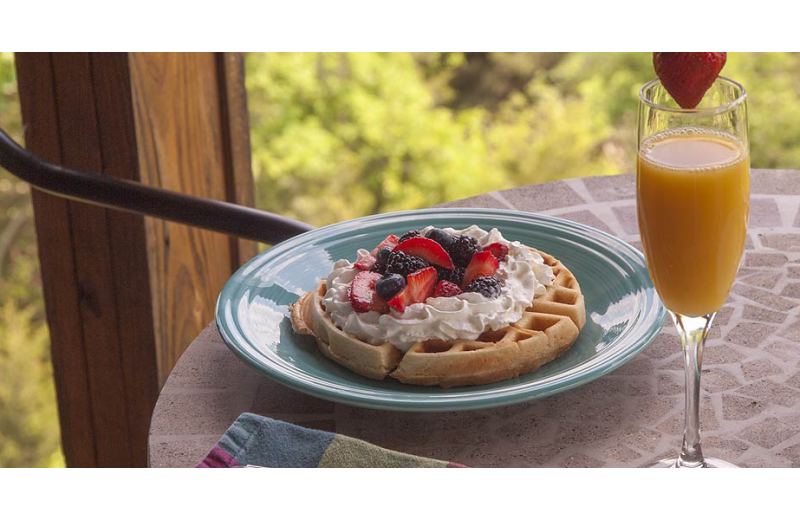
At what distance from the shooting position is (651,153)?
121 cm

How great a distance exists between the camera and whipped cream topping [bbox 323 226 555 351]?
4.69 ft

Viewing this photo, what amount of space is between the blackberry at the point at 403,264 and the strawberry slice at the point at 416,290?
0.02m

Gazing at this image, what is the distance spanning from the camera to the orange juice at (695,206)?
1182 millimetres

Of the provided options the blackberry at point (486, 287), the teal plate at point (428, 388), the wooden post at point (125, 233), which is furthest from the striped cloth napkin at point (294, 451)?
the wooden post at point (125, 233)

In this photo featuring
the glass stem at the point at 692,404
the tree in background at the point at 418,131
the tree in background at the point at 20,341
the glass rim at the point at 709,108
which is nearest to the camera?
the glass rim at the point at 709,108

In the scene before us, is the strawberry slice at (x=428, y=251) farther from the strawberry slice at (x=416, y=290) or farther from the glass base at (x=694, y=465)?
the glass base at (x=694, y=465)

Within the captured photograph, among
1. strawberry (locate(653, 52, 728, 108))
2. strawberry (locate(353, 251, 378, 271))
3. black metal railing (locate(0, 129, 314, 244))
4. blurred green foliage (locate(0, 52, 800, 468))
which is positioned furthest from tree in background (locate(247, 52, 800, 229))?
strawberry (locate(653, 52, 728, 108))

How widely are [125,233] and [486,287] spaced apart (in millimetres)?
1419

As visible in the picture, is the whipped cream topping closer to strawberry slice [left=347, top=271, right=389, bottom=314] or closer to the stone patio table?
strawberry slice [left=347, top=271, right=389, bottom=314]

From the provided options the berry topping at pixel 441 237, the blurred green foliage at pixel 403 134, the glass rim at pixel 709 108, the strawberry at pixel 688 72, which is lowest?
the blurred green foliage at pixel 403 134

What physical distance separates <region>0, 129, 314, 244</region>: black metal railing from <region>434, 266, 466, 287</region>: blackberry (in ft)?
1.63

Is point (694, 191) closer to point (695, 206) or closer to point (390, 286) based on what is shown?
point (695, 206)

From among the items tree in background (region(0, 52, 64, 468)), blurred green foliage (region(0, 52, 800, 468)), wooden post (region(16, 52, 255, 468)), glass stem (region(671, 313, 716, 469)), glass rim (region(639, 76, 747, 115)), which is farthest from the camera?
blurred green foliage (region(0, 52, 800, 468))

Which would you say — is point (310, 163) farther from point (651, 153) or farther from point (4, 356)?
point (651, 153)
